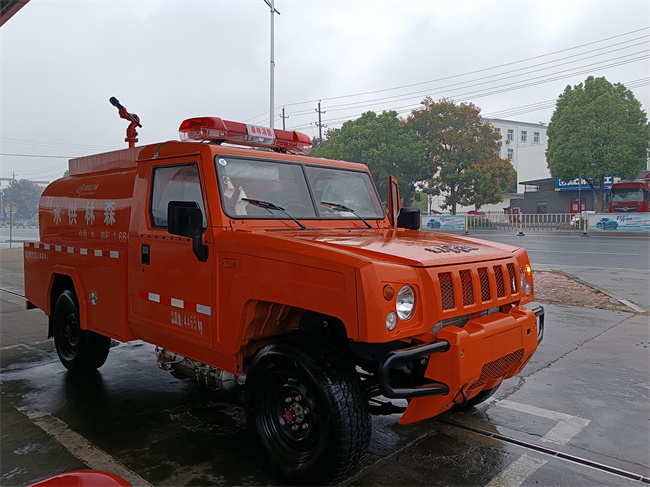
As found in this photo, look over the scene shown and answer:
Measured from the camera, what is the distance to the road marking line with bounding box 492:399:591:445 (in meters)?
3.92

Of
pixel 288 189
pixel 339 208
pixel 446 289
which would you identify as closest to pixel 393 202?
pixel 339 208

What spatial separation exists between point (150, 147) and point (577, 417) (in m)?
4.12

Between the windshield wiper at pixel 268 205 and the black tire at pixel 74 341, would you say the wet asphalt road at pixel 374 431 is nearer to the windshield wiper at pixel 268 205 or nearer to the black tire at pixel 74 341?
Answer: the black tire at pixel 74 341

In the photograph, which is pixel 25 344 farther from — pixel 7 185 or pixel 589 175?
pixel 7 185

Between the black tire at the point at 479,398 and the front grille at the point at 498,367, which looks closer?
the front grille at the point at 498,367

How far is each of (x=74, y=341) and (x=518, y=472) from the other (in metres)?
4.41

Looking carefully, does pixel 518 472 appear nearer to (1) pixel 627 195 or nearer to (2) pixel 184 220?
(2) pixel 184 220

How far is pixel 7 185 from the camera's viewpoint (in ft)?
284

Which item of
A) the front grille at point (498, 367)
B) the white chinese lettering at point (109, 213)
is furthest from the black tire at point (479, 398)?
the white chinese lettering at point (109, 213)

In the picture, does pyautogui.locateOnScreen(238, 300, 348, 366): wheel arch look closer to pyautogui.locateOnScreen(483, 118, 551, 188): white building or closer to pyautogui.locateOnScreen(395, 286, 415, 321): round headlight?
pyautogui.locateOnScreen(395, 286, 415, 321): round headlight

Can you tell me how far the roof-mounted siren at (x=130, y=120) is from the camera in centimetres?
529

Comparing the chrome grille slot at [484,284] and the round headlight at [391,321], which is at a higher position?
the chrome grille slot at [484,284]

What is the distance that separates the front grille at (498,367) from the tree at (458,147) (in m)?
32.3

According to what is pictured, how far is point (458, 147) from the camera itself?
34594mm
